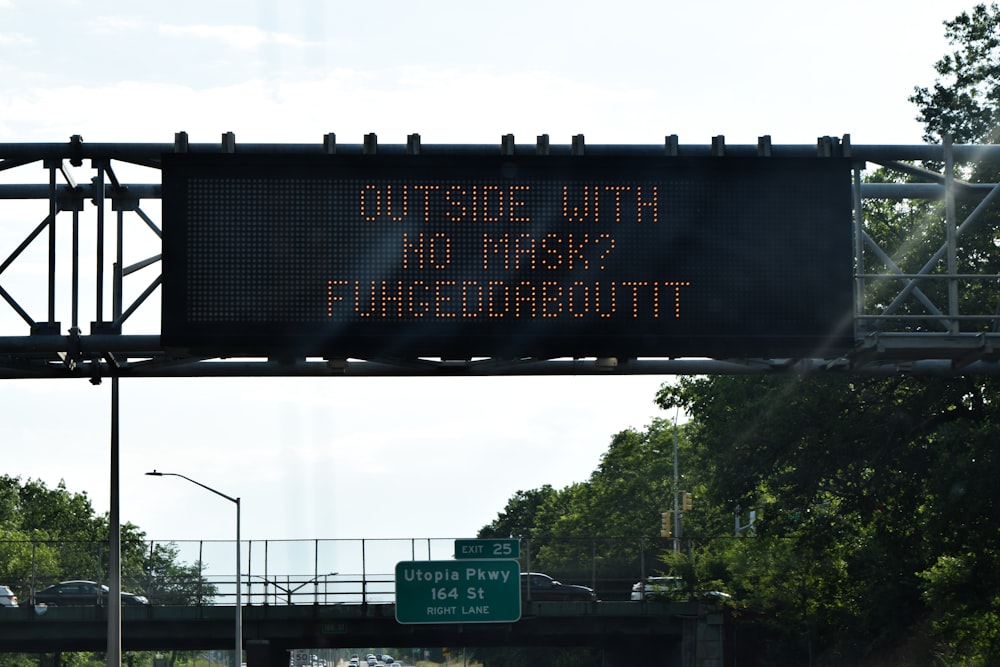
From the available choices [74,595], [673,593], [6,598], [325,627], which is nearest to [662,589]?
[673,593]

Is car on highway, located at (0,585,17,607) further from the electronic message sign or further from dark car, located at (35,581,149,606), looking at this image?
the electronic message sign

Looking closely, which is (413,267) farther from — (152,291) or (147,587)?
(147,587)

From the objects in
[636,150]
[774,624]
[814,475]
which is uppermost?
[636,150]

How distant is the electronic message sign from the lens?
57.5 ft

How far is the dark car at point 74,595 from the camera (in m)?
60.2

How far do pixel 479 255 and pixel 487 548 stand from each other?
33.1m

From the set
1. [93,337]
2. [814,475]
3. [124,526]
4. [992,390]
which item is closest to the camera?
[93,337]

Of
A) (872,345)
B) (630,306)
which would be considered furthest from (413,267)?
(872,345)

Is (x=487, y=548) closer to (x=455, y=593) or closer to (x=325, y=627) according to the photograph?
(x=455, y=593)

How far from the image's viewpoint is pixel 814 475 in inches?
1618

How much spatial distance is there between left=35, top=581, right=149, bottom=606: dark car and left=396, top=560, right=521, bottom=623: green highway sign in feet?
54.1

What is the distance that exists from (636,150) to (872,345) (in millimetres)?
3963

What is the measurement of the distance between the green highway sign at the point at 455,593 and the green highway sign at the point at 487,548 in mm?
1900

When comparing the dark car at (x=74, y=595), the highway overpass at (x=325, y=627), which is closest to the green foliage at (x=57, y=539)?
the dark car at (x=74, y=595)
